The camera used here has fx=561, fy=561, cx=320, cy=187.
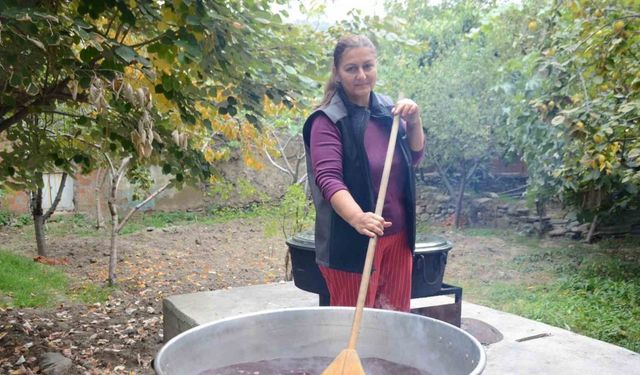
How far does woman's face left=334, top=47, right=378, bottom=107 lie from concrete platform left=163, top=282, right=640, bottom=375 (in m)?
1.54

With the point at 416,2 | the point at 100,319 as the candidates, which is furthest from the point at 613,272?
the point at 416,2

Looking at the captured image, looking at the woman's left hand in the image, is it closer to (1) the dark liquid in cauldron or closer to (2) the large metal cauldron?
(2) the large metal cauldron

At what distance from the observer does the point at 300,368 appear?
1.53 metres

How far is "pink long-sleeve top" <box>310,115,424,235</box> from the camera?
6.55ft

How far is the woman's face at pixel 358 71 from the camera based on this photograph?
84.0 inches

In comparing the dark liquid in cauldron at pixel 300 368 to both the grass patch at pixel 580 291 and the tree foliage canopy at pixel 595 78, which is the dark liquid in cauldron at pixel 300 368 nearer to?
the tree foliage canopy at pixel 595 78

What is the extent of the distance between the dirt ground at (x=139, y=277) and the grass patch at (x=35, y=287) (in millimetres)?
188

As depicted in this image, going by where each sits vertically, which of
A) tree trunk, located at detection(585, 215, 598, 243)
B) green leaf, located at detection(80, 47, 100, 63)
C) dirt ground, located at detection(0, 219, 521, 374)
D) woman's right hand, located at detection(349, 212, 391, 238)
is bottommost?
dirt ground, located at detection(0, 219, 521, 374)

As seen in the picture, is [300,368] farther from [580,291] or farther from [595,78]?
[580,291]

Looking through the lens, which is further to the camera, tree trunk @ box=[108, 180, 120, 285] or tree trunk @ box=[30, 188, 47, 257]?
tree trunk @ box=[30, 188, 47, 257]

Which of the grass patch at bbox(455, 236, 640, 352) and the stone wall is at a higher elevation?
the stone wall

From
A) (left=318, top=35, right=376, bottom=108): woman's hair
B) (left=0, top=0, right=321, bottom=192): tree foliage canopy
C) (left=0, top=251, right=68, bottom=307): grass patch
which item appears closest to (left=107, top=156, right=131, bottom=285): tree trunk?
(left=0, top=251, right=68, bottom=307): grass patch

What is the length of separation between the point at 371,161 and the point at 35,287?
484 centimetres

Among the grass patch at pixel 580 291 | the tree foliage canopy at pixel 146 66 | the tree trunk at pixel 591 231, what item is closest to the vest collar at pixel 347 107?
the tree foliage canopy at pixel 146 66
